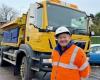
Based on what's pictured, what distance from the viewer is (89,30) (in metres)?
10.6

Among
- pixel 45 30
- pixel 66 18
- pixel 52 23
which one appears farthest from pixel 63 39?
pixel 66 18

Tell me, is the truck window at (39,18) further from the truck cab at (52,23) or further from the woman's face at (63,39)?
the woman's face at (63,39)

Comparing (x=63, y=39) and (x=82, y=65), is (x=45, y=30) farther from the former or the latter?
(x=82, y=65)

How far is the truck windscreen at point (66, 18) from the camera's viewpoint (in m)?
9.88

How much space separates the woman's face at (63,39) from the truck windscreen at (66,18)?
5.24 metres

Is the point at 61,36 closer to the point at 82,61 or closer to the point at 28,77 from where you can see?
the point at 82,61

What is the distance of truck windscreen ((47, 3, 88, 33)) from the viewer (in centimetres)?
988

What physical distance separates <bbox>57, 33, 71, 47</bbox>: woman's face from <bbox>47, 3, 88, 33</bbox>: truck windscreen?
17.2ft

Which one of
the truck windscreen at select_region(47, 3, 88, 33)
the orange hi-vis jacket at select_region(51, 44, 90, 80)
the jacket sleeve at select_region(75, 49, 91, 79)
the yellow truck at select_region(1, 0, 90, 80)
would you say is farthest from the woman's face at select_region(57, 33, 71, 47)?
the truck windscreen at select_region(47, 3, 88, 33)

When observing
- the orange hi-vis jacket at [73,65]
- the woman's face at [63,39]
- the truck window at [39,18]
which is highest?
the truck window at [39,18]

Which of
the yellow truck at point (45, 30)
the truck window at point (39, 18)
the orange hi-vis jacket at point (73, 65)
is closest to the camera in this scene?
the orange hi-vis jacket at point (73, 65)

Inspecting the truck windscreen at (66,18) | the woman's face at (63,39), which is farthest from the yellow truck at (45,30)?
the woman's face at (63,39)

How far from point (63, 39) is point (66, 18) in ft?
18.8

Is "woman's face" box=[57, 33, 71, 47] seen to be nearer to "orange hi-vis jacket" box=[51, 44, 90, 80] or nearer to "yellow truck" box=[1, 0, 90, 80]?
"orange hi-vis jacket" box=[51, 44, 90, 80]
